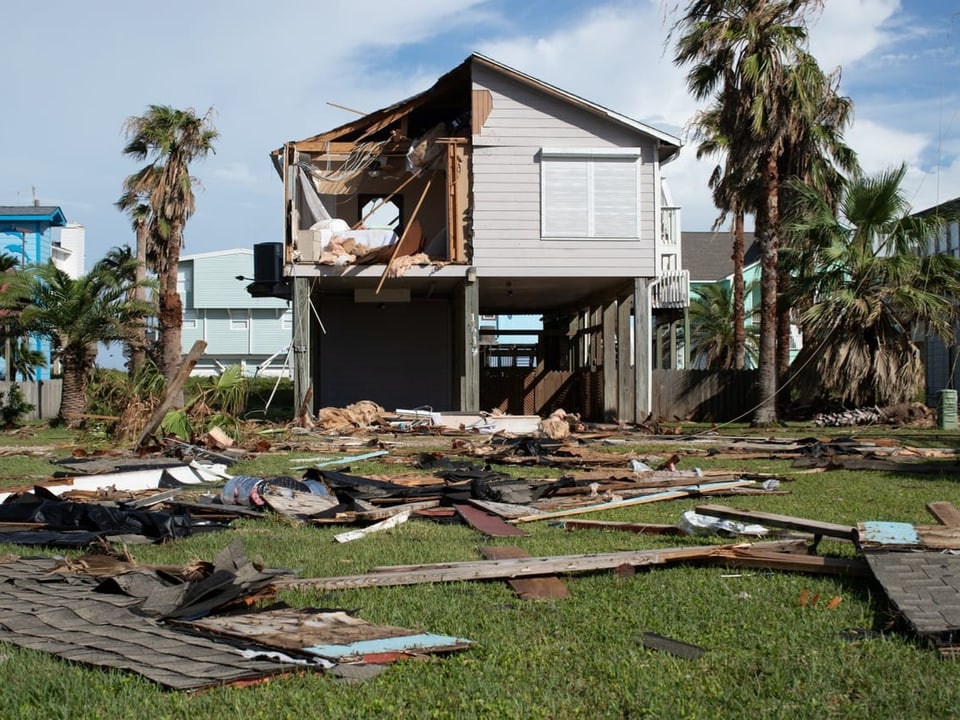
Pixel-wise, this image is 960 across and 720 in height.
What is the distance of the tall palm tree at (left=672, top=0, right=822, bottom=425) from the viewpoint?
80.8ft

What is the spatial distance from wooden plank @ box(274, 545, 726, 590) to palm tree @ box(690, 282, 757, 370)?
39837 millimetres

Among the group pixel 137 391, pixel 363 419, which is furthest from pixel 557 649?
pixel 363 419

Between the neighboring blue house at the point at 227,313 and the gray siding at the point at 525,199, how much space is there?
31.2 metres

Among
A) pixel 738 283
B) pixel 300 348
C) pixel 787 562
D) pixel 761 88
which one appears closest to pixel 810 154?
pixel 761 88

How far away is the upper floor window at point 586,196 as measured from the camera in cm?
2478

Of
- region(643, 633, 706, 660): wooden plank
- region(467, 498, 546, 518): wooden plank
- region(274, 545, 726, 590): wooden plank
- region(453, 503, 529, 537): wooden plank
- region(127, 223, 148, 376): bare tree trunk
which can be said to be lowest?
region(643, 633, 706, 660): wooden plank

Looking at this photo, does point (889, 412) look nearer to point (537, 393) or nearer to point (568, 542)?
point (537, 393)

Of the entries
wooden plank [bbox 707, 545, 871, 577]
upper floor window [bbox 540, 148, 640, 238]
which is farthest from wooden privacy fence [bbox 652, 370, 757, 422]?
wooden plank [bbox 707, 545, 871, 577]

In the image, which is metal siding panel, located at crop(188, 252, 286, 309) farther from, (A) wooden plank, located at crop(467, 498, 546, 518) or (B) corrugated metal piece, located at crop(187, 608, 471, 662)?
(B) corrugated metal piece, located at crop(187, 608, 471, 662)

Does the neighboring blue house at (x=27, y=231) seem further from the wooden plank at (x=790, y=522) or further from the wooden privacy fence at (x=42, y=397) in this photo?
the wooden plank at (x=790, y=522)

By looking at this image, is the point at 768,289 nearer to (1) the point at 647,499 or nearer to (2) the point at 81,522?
(1) the point at 647,499

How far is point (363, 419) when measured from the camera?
23.6 m

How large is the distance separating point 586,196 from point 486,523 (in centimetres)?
1693

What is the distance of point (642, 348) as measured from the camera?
25047 mm
